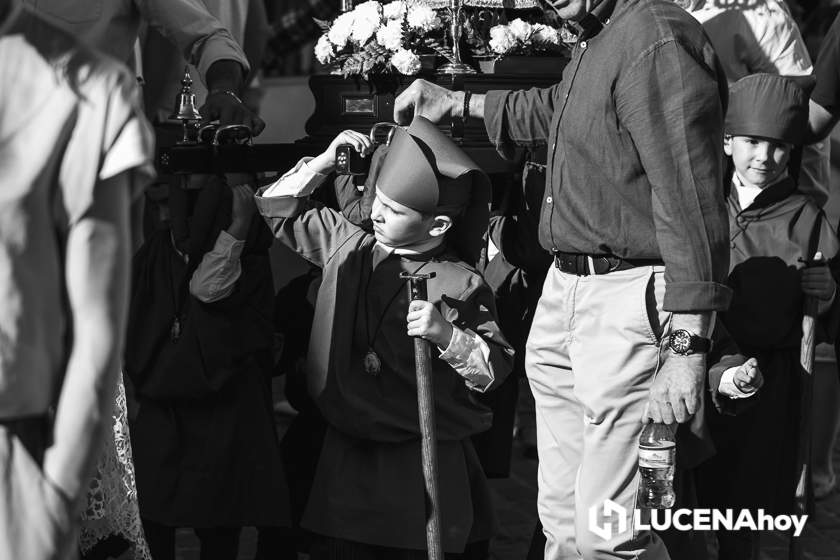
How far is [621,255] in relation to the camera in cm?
357

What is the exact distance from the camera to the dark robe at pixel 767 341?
4.72 metres

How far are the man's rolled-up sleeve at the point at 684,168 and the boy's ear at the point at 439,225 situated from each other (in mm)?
933

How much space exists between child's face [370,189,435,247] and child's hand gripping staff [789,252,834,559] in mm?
1372

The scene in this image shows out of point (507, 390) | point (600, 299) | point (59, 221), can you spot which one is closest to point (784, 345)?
point (507, 390)

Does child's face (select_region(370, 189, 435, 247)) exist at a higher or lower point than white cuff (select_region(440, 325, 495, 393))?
higher

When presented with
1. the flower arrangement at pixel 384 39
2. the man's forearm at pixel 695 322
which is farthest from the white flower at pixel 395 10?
the man's forearm at pixel 695 322

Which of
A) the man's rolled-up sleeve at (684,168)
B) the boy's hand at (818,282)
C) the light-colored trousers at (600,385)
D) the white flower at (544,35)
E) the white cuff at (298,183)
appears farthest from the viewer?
the white flower at (544,35)

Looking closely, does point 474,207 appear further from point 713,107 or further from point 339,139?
point 713,107

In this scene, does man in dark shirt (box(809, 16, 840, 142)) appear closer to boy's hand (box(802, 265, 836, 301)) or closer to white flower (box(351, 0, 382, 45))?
boy's hand (box(802, 265, 836, 301))

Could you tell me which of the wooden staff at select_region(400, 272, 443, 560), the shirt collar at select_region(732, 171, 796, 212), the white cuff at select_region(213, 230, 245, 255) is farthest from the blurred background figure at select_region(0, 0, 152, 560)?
the shirt collar at select_region(732, 171, 796, 212)

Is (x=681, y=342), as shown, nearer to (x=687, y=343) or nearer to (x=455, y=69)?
(x=687, y=343)

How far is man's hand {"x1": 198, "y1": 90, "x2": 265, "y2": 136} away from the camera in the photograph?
4098 mm

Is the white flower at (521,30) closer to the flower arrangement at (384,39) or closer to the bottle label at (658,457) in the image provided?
the flower arrangement at (384,39)

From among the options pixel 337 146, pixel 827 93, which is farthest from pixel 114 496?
pixel 827 93
